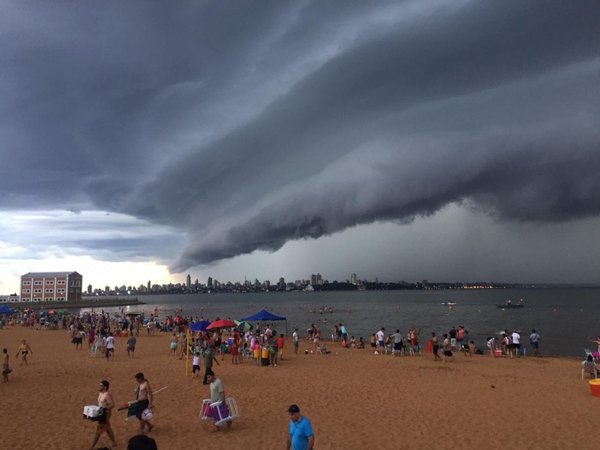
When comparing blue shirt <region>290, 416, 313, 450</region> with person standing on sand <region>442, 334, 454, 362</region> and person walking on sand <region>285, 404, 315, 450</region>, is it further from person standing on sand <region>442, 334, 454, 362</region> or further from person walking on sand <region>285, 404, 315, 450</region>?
person standing on sand <region>442, 334, 454, 362</region>

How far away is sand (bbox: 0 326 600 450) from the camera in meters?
9.95

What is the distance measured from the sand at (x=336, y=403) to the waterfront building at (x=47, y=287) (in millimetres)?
118610

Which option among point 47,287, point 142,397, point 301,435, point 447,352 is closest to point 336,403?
point 142,397

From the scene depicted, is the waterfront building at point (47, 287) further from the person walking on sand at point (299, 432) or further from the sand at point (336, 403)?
the person walking on sand at point (299, 432)

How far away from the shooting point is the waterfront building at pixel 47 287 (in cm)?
12419

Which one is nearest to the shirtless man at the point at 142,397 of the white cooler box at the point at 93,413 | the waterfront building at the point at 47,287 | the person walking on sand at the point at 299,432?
the white cooler box at the point at 93,413

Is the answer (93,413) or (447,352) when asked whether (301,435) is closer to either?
(93,413)

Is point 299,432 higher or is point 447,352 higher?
point 299,432

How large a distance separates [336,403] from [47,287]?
13600 centimetres

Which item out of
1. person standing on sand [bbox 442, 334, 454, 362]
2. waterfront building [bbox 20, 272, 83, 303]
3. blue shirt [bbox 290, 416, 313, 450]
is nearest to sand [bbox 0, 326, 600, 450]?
person standing on sand [bbox 442, 334, 454, 362]

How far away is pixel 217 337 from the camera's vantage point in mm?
26375

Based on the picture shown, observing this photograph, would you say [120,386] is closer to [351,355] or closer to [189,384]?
[189,384]

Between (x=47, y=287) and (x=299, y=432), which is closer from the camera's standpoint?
(x=299, y=432)

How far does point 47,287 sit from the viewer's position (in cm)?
12575
